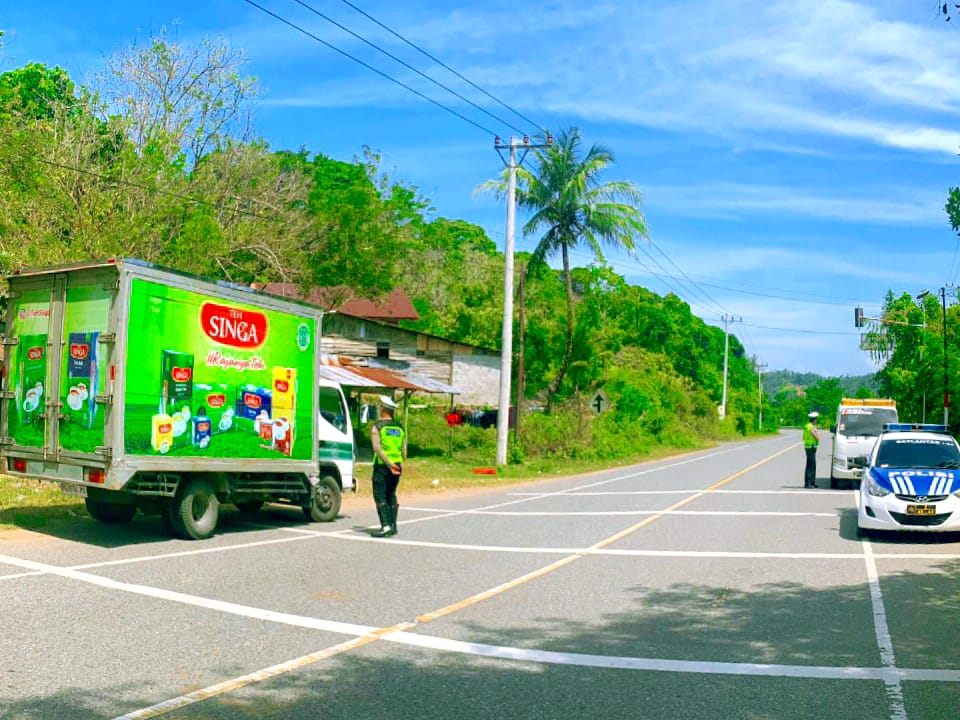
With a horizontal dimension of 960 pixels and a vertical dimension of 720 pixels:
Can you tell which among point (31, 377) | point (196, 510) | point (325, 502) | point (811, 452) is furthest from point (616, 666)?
point (811, 452)

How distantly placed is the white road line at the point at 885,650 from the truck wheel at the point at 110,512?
9.32 metres

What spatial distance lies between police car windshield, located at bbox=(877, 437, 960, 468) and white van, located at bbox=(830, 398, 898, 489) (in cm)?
707

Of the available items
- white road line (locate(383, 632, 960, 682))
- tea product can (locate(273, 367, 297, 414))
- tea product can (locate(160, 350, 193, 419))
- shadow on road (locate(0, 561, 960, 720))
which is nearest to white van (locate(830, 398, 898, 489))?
tea product can (locate(273, 367, 297, 414))

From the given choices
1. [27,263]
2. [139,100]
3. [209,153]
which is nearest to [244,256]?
[209,153]

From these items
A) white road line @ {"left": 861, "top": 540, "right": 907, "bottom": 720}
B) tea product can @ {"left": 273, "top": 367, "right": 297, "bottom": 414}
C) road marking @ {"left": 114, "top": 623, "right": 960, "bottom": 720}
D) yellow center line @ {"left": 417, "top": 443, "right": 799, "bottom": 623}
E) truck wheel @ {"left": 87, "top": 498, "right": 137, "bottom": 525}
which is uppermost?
tea product can @ {"left": 273, "top": 367, "right": 297, "bottom": 414}

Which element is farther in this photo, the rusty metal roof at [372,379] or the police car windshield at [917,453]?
the rusty metal roof at [372,379]

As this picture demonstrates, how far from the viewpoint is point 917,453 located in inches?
603

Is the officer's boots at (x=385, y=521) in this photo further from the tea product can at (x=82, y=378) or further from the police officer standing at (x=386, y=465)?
the tea product can at (x=82, y=378)

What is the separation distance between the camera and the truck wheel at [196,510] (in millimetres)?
12562

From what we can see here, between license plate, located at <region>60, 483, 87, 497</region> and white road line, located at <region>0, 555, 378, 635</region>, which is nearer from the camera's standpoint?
white road line, located at <region>0, 555, 378, 635</region>

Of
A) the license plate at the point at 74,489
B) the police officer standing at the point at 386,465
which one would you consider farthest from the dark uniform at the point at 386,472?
the license plate at the point at 74,489

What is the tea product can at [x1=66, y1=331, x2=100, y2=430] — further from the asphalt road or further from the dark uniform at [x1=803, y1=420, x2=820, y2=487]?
the dark uniform at [x1=803, y1=420, x2=820, y2=487]

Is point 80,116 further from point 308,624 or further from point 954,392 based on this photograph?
point 954,392

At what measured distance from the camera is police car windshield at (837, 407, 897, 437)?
23922 mm
